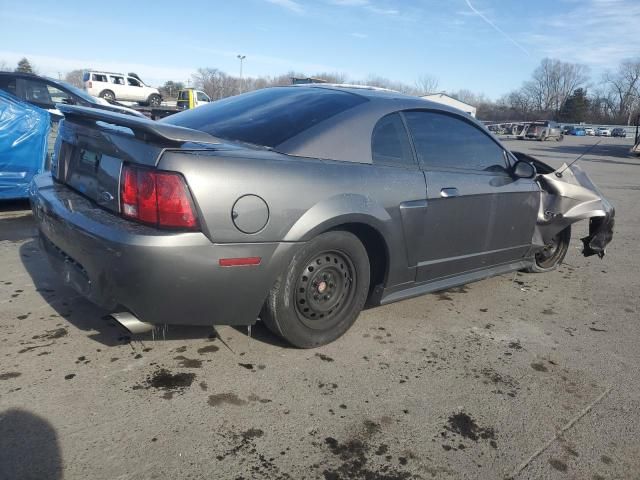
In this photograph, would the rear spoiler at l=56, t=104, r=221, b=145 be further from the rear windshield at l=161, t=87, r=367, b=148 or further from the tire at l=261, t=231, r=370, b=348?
the tire at l=261, t=231, r=370, b=348

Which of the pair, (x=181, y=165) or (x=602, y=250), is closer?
(x=181, y=165)

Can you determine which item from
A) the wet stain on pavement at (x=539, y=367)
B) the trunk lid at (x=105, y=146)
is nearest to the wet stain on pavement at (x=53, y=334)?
the trunk lid at (x=105, y=146)

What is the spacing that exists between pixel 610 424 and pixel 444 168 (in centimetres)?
183

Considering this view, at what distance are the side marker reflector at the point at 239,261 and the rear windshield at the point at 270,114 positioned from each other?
0.68 metres

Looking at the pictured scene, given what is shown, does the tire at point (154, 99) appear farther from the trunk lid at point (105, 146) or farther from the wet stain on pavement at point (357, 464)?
the wet stain on pavement at point (357, 464)

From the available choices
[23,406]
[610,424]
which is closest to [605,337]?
[610,424]

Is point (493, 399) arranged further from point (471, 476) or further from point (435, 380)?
point (471, 476)

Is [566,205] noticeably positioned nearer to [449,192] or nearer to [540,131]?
[449,192]

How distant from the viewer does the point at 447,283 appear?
3584mm

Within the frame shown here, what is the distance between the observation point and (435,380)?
2.76 m

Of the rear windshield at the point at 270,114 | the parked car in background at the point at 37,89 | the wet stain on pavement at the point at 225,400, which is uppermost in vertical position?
the parked car in background at the point at 37,89

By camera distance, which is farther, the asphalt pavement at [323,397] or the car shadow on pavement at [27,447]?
the asphalt pavement at [323,397]

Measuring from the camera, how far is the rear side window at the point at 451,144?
3.36m

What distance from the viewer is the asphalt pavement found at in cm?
204
